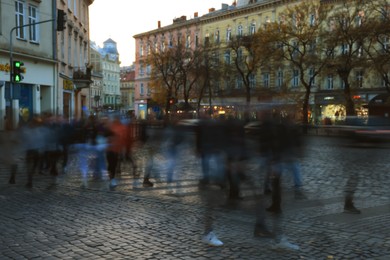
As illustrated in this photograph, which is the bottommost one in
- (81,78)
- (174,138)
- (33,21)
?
(174,138)

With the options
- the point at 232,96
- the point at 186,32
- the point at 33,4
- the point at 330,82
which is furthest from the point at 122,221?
the point at 186,32

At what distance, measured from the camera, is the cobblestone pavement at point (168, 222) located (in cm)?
575

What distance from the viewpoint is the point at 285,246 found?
581 centimetres

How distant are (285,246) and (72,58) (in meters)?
34.7

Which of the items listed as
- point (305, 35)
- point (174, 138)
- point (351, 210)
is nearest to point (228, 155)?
point (351, 210)

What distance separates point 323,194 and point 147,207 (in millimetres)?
3828

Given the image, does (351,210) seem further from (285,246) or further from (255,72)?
(255,72)

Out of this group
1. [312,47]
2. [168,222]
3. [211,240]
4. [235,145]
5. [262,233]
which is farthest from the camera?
[312,47]

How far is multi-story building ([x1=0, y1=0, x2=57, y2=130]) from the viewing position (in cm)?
2641

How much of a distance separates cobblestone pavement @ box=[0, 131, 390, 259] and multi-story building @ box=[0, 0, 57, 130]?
53.9 feet

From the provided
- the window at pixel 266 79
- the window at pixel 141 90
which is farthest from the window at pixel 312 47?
the window at pixel 141 90

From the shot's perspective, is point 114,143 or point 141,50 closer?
point 114,143

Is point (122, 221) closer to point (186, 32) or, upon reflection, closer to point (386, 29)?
point (386, 29)

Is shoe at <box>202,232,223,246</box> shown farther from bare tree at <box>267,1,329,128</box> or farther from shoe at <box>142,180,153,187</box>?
bare tree at <box>267,1,329,128</box>
